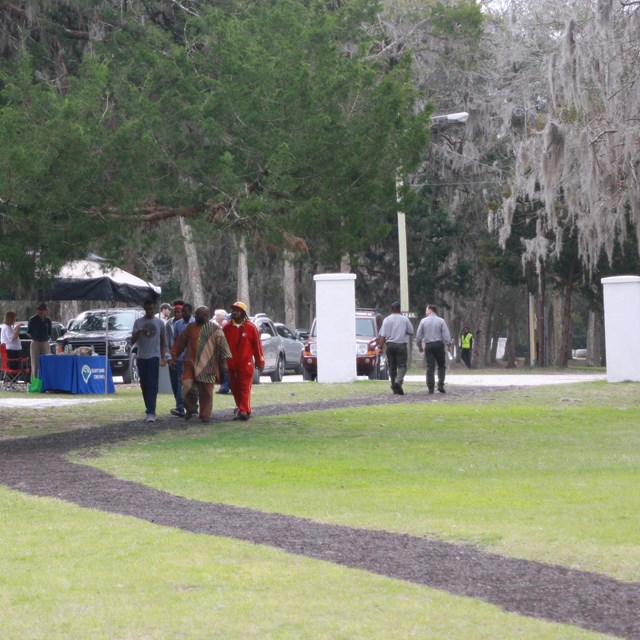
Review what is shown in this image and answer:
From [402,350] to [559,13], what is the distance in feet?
65.8

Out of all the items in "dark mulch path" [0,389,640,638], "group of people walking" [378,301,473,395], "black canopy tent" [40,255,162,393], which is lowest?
"dark mulch path" [0,389,640,638]

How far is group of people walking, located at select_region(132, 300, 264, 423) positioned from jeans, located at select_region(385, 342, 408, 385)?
5744 mm

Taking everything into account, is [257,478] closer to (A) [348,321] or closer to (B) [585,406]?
(B) [585,406]

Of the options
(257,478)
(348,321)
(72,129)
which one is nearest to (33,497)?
(257,478)

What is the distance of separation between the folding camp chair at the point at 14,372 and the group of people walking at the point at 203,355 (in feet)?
35.1

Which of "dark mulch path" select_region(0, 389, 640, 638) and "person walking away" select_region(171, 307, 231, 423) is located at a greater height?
"person walking away" select_region(171, 307, 231, 423)

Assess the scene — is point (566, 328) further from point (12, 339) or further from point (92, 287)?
point (92, 287)

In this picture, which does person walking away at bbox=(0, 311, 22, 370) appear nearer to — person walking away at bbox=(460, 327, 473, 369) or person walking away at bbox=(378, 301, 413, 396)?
person walking away at bbox=(378, 301, 413, 396)

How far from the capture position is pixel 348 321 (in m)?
30.8

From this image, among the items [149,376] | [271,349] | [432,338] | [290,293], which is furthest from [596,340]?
[149,376]

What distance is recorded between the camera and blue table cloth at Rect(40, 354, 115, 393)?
90.4ft

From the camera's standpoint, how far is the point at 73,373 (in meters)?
27.7

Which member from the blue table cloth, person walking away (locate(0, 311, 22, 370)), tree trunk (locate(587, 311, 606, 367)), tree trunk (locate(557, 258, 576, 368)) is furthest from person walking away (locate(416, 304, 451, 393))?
tree trunk (locate(587, 311, 606, 367))

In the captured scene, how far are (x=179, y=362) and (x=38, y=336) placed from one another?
834cm
